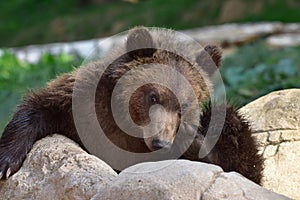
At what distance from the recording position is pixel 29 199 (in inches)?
181

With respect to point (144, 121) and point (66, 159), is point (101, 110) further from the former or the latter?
point (66, 159)

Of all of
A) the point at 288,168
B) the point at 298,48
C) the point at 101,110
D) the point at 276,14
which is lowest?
the point at 276,14

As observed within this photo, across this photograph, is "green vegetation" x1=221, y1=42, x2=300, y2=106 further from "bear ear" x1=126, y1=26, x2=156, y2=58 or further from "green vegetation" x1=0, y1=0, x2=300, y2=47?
"green vegetation" x1=0, y1=0, x2=300, y2=47

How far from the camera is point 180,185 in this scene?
396 cm

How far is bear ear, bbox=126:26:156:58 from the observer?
5.49 m

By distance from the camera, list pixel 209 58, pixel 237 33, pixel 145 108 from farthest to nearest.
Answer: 1. pixel 237 33
2. pixel 209 58
3. pixel 145 108

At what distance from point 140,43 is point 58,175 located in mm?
1361

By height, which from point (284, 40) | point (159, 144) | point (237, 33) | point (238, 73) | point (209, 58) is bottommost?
point (237, 33)

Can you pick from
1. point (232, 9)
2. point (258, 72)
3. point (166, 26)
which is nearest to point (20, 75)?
point (166, 26)

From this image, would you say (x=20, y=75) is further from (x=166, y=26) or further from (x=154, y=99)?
(x=154, y=99)

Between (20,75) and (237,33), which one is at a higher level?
(20,75)

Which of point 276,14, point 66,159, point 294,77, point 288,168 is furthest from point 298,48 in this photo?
point 66,159

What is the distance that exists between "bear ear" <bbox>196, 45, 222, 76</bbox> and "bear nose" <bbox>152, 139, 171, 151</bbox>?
914 millimetres

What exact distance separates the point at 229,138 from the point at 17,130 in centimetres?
141
